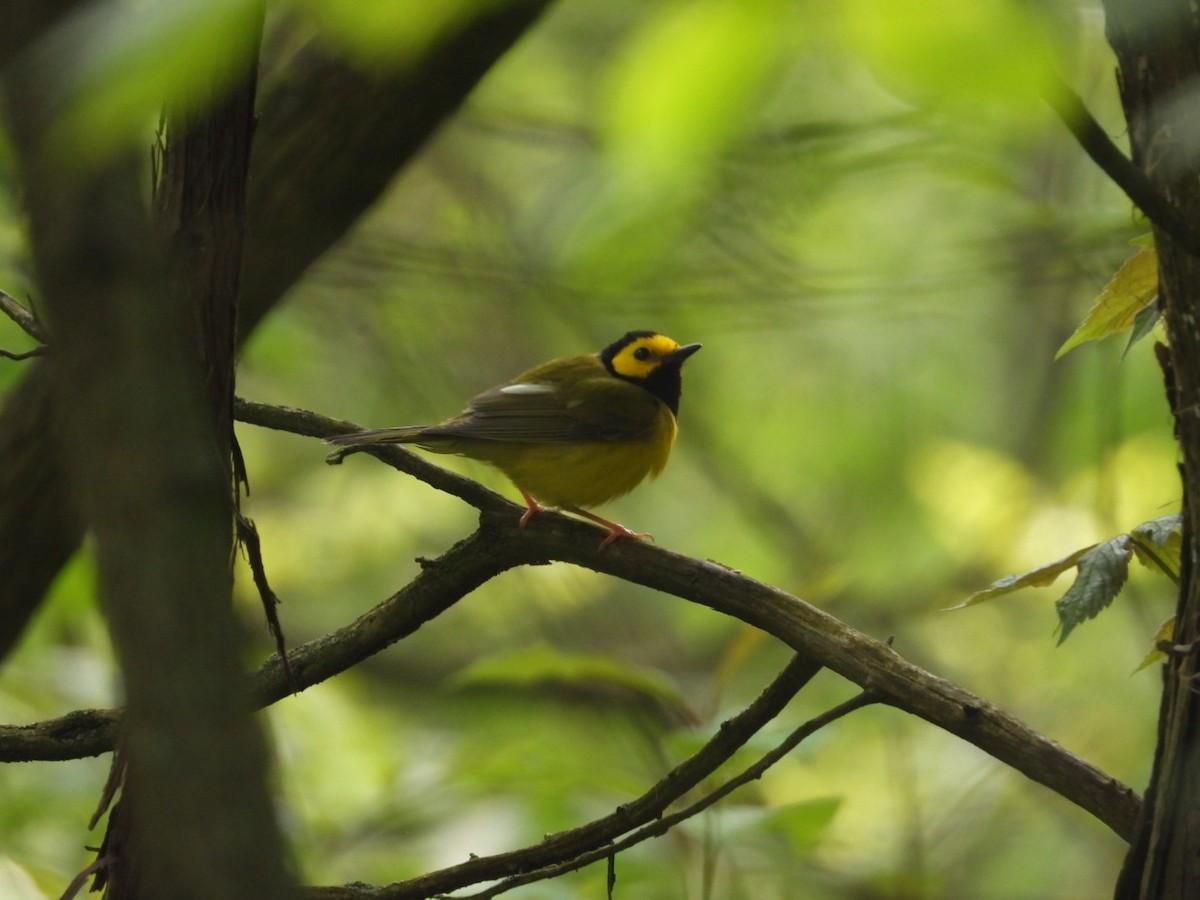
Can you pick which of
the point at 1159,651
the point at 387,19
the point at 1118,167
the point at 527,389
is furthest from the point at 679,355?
the point at 387,19

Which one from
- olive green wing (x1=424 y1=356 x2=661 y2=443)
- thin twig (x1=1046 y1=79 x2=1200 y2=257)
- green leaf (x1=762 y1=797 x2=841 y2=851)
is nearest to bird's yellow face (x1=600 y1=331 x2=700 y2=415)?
olive green wing (x1=424 y1=356 x2=661 y2=443)

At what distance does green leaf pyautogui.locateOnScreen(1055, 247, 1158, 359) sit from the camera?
2410 millimetres

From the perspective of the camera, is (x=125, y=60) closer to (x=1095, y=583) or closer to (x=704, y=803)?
(x=1095, y=583)

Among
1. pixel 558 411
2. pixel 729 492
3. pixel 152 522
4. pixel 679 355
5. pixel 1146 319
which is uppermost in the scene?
pixel 729 492

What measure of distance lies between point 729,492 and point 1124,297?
6.17m

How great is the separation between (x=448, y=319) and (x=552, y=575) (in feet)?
5.93

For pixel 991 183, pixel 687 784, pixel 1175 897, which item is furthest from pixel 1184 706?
pixel 991 183

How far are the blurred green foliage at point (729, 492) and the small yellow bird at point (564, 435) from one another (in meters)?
0.44

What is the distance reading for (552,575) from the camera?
7.75m

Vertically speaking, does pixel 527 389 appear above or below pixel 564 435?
above

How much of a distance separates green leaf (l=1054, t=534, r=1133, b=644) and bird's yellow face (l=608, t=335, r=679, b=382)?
4.14 m

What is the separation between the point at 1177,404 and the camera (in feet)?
7.36

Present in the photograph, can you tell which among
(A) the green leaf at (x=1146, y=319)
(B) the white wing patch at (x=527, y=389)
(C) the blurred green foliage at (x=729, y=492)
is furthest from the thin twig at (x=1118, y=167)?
(B) the white wing patch at (x=527, y=389)

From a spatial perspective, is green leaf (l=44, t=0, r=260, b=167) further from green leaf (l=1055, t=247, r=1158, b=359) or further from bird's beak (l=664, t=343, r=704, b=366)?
bird's beak (l=664, t=343, r=704, b=366)
